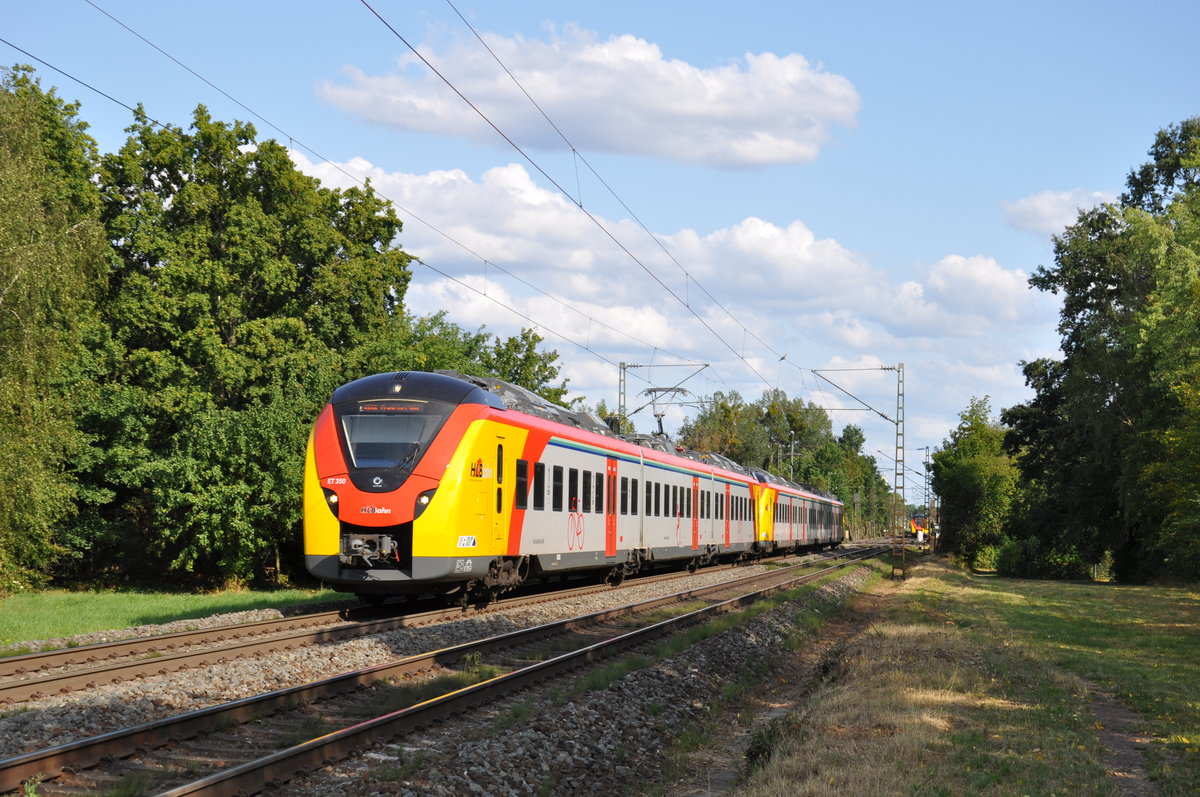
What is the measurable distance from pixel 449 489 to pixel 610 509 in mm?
8912

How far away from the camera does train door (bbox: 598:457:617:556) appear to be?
81.1 feet

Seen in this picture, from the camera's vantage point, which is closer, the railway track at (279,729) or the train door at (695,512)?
the railway track at (279,729)

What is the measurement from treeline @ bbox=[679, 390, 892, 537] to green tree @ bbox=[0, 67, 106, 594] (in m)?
72.2

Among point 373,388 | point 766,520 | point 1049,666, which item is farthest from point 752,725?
point 766,520

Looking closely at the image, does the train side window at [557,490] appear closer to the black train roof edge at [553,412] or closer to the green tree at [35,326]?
the black train roof edge at [553,412]

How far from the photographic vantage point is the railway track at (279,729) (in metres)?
7.55

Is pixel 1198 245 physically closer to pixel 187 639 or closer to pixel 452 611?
pixel 452 611

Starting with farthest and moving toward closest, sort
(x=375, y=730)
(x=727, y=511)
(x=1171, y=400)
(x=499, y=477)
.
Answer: (x=727, y=511) → (x=1171, y=400) → (x=499, y=477) → (x=375, y=730)

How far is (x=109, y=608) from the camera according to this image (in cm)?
2241

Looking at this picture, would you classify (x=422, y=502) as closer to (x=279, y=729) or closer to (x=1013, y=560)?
(x=279, y=729)

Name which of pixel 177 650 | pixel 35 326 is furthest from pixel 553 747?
pixel 35 326

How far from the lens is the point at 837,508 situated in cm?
7594

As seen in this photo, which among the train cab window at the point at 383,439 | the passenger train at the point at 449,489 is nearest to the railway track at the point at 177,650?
the passenger train at the point at 449,489

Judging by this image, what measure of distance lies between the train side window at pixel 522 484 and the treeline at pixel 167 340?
8733mm
